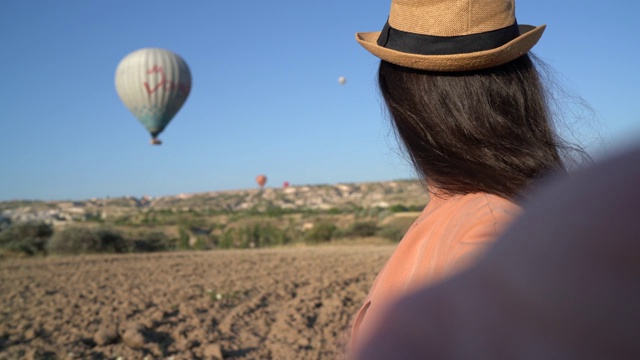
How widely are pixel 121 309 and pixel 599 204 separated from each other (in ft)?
29.6

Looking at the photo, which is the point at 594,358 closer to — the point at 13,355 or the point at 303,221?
the point at 13,355

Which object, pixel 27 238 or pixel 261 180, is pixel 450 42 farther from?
pixel 261 180

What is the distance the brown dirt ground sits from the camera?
6.59 metres

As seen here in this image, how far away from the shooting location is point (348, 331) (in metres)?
1.21

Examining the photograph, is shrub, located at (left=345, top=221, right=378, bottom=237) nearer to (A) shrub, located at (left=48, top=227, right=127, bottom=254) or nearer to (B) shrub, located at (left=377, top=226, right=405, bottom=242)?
(B) shrub, located at (left=377, top=226, right=405, bottom=242)

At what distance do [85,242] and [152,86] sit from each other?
725 centimetres

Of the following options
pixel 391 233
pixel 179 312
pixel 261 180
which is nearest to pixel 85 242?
pixel 391 233

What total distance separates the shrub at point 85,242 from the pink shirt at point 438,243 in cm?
2246

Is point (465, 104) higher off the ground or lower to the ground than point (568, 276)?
higher

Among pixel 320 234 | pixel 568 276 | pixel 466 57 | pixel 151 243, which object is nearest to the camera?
pixel 568 276

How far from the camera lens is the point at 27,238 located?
875 inches

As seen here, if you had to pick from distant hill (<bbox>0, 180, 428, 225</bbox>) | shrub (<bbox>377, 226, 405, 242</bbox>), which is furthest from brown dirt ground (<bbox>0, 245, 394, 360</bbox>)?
distant hill (<bbox>0, 180, 428, 225</bbox>)

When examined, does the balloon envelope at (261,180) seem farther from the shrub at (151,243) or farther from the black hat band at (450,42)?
the black hat band at (450,42)

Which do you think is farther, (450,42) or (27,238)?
(27,238)
